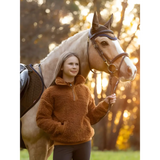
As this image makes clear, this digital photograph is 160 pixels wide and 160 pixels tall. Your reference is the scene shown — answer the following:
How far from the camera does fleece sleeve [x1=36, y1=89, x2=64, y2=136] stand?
7.76 feet

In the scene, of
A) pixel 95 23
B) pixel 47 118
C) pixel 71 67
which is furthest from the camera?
pixel 95 23

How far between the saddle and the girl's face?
1.38ft

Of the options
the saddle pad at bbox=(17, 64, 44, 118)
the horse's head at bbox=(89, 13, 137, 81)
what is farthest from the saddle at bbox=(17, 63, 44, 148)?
the horse's head at bbox=(89, 13, 137, 81)

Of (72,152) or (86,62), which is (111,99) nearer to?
(86,62)

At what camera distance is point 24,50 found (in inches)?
417

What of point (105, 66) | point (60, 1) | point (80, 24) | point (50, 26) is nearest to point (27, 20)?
point (50, 26)

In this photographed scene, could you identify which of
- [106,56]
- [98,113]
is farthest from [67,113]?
[106,56]

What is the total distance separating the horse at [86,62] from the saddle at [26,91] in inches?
2.3

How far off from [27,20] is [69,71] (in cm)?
944

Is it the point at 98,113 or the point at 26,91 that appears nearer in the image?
the point at 98,113

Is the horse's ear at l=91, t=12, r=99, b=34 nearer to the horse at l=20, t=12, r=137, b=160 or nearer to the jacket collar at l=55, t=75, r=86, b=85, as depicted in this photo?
the horse at l=20, t=12, r=137, b=160

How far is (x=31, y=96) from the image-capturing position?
2.82 m

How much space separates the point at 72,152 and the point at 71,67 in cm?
96
